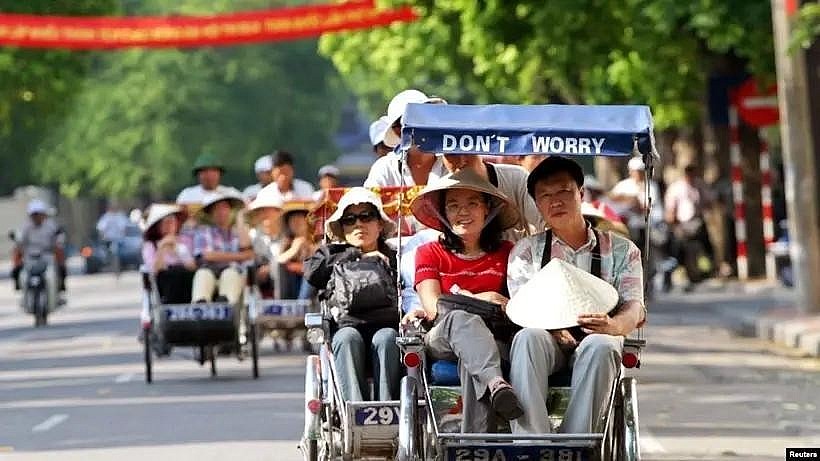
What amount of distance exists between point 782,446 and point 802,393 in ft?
13.0

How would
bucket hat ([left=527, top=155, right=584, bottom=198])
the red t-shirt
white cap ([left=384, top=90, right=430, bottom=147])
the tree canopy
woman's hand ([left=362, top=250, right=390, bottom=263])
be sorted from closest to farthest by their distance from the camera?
bucket hat ([left=527, top=155, right=584, bottom=198]) → the red t-shirt → woman's hand ([left=362, top=250, right=390, bottom=263]) → white cap ([left=384, top=90, right=430, bottom=147]) → the tree canopy

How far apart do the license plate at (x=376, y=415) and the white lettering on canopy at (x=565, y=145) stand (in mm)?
1450

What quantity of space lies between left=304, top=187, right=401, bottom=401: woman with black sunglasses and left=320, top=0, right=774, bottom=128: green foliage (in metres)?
15.8

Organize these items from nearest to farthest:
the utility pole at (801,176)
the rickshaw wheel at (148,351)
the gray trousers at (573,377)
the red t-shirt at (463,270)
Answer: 1. the gray trousers at (573,377)
2. the red t-shirt at (463,270)
3. the rickshaw wheel at (148,351)
4. the utility pole at (801,176)

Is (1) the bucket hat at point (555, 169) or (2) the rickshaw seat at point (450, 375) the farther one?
(1) the bucket hat at point (555, 169)

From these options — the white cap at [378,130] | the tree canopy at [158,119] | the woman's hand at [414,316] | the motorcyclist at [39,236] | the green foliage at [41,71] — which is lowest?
the woman's hand at [414,316]

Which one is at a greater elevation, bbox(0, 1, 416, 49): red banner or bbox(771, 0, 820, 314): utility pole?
bbox(0, 1, 416, 49): red banner

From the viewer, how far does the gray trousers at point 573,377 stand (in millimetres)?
10266

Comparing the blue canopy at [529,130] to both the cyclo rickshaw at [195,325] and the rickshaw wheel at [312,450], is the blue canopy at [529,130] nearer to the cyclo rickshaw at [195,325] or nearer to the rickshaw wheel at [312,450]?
the rickshaw wheel at [312,450]

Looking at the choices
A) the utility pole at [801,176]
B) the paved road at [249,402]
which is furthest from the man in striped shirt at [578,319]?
the utility pole at [801,176]

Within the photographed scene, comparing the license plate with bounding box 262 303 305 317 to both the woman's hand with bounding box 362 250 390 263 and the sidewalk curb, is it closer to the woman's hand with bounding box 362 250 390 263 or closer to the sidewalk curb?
the sidewalk curb

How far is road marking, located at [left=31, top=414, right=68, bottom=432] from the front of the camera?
16516 mm

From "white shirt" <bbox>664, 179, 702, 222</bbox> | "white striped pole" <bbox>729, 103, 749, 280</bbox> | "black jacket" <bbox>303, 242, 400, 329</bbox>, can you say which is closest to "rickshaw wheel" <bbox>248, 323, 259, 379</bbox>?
"black jacket" <bbox>303, 242, 400, 329</bbox>

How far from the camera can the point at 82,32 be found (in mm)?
43500
